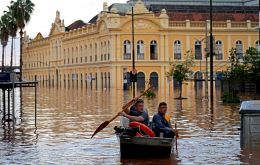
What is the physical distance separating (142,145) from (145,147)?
10cm

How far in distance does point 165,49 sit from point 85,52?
16406 mm

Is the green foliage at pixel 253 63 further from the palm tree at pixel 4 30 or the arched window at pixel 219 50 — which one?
the palm tree at pixel 4 30

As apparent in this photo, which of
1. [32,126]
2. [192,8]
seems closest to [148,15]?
[192,8]

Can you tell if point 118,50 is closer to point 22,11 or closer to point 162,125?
point 22,11

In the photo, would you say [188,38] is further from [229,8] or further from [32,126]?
[32,126]

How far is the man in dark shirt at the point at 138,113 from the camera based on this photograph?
1498cm

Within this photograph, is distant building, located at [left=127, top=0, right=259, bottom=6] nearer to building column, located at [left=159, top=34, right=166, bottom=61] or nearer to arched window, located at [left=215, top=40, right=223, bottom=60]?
building column, located at [left=159, top=34, right=166, bottom=61]

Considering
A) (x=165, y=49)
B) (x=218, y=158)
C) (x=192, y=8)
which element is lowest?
(x=218, y=158)

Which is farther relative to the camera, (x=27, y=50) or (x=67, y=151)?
(x=27, y=50)

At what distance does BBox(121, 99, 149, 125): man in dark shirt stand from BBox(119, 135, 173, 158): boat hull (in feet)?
2.19

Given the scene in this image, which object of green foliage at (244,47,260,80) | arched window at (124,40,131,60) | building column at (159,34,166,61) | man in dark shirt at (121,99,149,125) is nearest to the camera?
man in dark shirt at (121,99,149,125)

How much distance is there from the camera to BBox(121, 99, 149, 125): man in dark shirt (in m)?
15.0

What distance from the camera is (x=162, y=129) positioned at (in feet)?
49.2

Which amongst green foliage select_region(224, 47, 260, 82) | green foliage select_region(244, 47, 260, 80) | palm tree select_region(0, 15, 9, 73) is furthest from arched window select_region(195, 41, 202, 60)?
green foliage select_region(244, 47, 260, 80)
